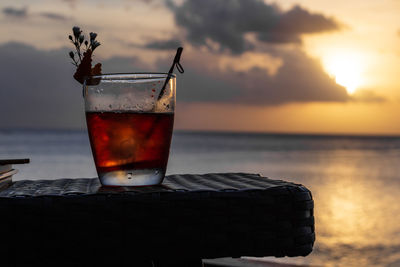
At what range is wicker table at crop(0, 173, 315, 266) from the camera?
3.14ft

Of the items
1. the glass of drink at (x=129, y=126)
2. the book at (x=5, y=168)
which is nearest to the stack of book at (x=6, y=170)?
the book at (x=5, y=168)

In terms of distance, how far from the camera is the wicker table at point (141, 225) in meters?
0.96

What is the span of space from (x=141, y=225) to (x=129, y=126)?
0.96 ft

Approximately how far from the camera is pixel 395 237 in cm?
642

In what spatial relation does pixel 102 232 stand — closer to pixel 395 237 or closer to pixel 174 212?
pixel 174 212

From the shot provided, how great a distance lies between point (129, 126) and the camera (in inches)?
46.4

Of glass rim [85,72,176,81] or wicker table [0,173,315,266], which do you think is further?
glass rim [85,72,176,81]

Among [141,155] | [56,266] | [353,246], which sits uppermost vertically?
[141,155]

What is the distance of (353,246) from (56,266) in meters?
5.49

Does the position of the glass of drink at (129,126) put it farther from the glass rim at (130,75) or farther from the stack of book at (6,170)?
the stack of book at (6,170)

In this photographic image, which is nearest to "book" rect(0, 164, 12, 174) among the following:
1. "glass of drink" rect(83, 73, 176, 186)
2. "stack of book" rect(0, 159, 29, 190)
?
"stack of book" rect(0, 159, 29, 190)

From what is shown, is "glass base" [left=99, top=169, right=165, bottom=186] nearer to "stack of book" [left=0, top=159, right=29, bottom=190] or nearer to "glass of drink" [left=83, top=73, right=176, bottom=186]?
"glass of drink" [left=83, top=73, right=176, bottom=186]

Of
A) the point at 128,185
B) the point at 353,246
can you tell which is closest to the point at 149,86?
the point at 128,185

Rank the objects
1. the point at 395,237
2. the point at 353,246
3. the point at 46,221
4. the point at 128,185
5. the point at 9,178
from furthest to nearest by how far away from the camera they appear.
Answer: the point at 395,237, the point at 353,246, the point at 9,178, the point at 128,185, the point at 46,221
